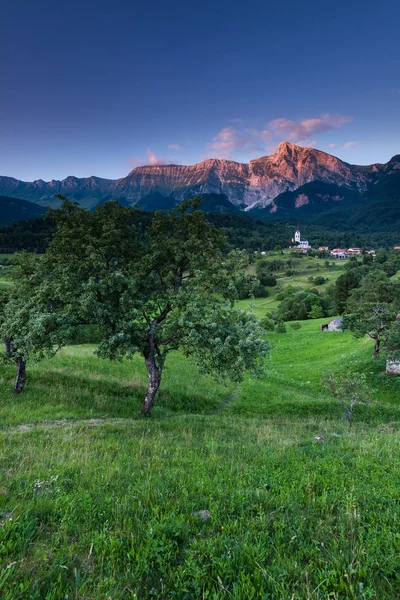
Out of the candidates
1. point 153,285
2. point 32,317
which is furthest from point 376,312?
point 32,317

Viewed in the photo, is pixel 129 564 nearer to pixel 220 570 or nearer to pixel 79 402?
pixel 220 570

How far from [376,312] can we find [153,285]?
114 feet

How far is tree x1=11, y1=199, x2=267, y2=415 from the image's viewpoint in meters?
15.1

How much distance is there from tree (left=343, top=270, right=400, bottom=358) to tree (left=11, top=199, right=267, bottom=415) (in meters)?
29.3

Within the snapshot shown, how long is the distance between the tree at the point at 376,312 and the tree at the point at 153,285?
96.2 feet

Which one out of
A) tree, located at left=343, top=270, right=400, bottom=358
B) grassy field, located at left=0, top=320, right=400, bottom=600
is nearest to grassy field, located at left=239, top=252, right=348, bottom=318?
tree, located at left=343, top=270, right=400, bottom=358

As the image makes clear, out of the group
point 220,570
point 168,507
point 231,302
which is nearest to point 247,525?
point 220,570

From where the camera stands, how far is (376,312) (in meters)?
38.8

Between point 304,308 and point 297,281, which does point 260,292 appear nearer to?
point 297,281

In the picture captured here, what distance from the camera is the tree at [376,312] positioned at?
37.5 m

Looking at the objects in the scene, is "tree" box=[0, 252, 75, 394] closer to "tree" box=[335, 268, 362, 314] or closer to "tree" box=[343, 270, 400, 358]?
"tree" box=[343, 270, 400, 358]

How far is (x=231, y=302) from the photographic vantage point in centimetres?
1688

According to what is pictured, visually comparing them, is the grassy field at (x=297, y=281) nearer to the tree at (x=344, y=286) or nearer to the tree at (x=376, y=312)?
the tree at (x=344, y=286)

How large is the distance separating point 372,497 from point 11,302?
60.8ft
